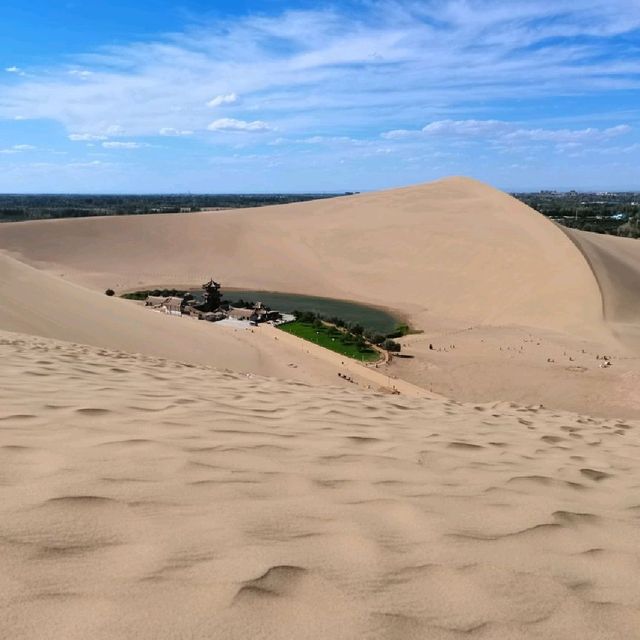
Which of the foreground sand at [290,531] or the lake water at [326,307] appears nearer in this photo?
the foreground sand at [290,531]

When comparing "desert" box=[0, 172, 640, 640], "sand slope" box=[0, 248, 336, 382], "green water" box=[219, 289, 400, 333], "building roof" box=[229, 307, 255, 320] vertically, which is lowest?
"green water" box=[219, 289, 400, 333]

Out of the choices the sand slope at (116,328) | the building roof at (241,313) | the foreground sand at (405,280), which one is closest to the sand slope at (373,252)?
the foreground sand at (405,280)

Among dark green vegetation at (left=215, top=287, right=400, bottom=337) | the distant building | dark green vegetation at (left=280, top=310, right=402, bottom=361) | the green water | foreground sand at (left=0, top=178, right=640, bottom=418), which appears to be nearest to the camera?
foreground sand at (left=0, top=178, right=640, bottom=418)

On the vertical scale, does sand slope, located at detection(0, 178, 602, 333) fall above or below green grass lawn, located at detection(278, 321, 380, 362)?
above

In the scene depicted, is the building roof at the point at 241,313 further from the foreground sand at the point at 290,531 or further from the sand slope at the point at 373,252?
the foreground sand at the point at 290,531

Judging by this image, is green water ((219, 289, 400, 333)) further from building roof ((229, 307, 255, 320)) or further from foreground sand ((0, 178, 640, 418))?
building roof ((229, 307, 255, 320))

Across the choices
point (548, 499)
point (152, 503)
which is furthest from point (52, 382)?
point (548, 499)

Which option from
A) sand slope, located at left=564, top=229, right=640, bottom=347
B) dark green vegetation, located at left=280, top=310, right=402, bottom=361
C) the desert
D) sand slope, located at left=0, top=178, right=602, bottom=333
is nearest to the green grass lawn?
dark green vegetation, located at left=280, top=310, right=402, bottom=361
